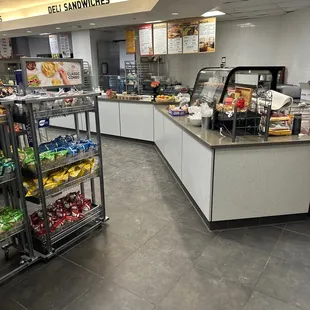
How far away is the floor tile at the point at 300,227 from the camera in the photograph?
2814 millimetres

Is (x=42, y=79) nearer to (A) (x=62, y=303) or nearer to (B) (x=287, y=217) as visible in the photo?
(A) (x=62, y=303)

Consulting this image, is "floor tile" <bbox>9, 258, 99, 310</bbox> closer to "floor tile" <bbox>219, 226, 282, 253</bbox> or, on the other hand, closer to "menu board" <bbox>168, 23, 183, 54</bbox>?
"floor tile" <bbox>219, 226, 282, 253</bbox>

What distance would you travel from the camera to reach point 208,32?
5.68 metres

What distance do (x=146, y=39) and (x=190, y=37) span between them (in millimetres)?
1048

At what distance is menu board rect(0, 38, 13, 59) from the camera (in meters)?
8.86

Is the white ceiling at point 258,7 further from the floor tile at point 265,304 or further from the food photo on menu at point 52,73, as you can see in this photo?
the floor tile at point 265,304

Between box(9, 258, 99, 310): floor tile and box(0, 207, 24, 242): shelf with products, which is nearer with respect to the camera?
box(9, 258, 99, 310): floor tile

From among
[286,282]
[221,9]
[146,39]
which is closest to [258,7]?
[221,9]

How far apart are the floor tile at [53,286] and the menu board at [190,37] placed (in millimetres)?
4969

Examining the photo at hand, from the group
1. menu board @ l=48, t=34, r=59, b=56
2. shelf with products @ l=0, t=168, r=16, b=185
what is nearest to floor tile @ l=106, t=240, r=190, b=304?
shelf with products @ l=0, t=168, r=16, b=185

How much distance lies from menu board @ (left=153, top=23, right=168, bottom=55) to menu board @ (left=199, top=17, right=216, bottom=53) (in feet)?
2.60

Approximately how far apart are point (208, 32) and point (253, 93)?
322 centimetres

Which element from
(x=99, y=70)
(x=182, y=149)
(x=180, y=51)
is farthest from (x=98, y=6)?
(x=182, y=149)

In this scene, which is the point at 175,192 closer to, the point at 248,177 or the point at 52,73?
the point at 248,177
